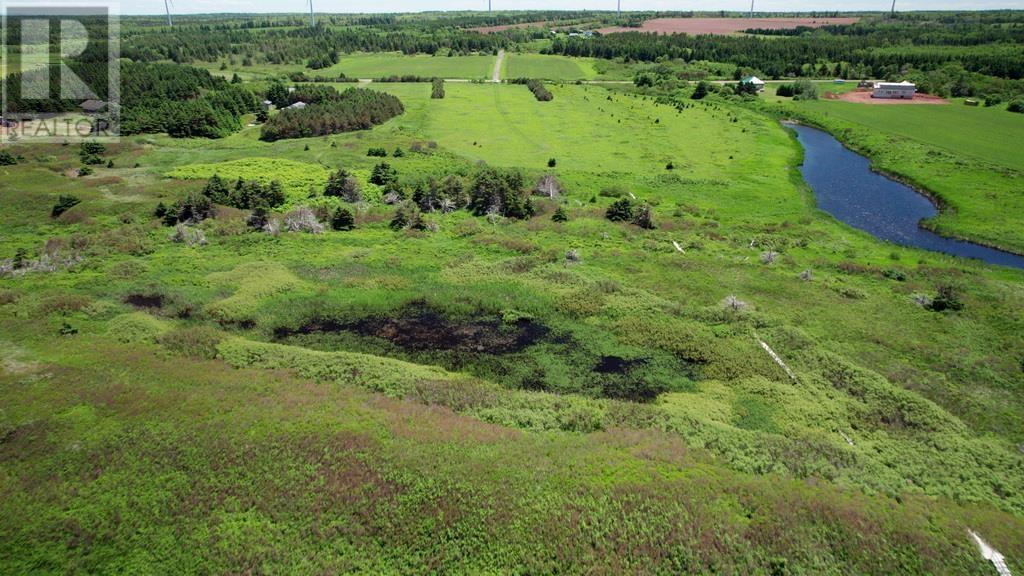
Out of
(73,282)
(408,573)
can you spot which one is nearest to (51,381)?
(73,282)

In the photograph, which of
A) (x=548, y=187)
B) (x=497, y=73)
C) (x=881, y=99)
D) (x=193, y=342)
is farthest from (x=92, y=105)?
(x=881, y=99)

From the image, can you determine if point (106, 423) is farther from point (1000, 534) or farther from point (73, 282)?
point (1000, 534)

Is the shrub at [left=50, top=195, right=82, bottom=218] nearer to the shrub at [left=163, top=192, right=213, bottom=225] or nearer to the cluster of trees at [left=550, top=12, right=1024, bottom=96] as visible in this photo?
the shrub at [left=163, top=192, right=213, bottom=225]

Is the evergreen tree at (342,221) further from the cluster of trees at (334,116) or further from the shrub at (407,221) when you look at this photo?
the cluster of trees at (334,116)

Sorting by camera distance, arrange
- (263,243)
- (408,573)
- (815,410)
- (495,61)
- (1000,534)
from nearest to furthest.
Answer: (408,573) → (1000,534) → (815,410) → (263,243) → (495,61)

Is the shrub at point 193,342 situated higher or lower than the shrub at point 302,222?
lower

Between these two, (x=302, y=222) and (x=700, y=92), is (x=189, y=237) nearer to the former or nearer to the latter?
(x=302, y=222)

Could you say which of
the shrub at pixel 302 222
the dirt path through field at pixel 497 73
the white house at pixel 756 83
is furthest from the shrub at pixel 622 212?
the dirt path through field at pixel 497 73
